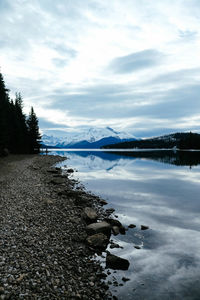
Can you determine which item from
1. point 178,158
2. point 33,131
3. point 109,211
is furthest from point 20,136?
point 178,158

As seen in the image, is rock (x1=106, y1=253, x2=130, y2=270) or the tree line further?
the tree line

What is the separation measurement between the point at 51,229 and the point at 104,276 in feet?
16.2

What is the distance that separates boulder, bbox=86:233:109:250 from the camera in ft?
38.9

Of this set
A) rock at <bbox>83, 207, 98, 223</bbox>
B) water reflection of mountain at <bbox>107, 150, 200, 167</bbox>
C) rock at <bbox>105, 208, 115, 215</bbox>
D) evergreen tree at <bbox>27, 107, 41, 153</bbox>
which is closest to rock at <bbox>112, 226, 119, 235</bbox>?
rock at <bbox>83, 207, 98, 223</bbox>

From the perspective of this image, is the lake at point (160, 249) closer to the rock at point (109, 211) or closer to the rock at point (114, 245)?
the rock at point (114, 245)

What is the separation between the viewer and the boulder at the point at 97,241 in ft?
38.9

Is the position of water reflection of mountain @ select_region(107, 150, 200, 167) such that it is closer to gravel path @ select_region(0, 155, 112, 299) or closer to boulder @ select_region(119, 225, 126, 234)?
boulder @ select_region(119, 225, 126, 234)

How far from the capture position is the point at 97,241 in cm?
1203

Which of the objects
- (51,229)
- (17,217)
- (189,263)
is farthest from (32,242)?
(189,263)

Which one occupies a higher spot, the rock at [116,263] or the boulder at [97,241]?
the boulder at [97,241]

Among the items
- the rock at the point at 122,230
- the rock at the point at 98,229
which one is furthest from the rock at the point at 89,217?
the rock at the point at 122,230

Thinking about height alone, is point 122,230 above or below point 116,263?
below

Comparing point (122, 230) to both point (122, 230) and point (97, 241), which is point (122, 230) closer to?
point (122, 230)

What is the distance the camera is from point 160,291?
345 inches
